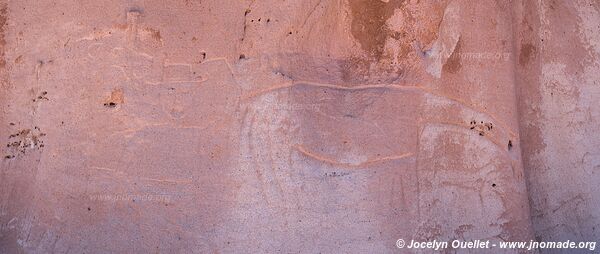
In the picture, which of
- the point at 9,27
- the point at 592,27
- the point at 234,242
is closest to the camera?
the point at 234,242

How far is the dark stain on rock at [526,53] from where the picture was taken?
4098mm

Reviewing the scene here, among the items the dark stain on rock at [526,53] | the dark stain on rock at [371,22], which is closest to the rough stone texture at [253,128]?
the dark stain on rock at [371,22]

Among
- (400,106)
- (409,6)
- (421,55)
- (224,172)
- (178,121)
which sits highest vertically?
(409,6)

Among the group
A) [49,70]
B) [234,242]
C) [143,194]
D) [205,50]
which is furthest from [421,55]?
[49,70]

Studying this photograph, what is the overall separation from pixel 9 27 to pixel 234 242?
1816 millimetres

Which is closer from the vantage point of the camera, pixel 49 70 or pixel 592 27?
Result: pixel 49 70

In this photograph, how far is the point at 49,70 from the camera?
373cm

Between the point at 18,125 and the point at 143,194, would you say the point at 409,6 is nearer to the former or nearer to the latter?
the point at 143,194

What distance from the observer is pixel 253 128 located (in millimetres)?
3604

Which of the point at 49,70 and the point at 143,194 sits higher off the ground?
the point at 49,70

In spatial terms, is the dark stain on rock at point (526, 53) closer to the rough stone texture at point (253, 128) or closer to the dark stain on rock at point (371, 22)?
the rough stone texture at point (253, 128)

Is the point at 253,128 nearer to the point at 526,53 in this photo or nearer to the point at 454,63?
the point at 454,63

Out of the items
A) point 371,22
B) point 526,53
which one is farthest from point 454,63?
point 526,53

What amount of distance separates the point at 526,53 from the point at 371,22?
1084 millimetres
